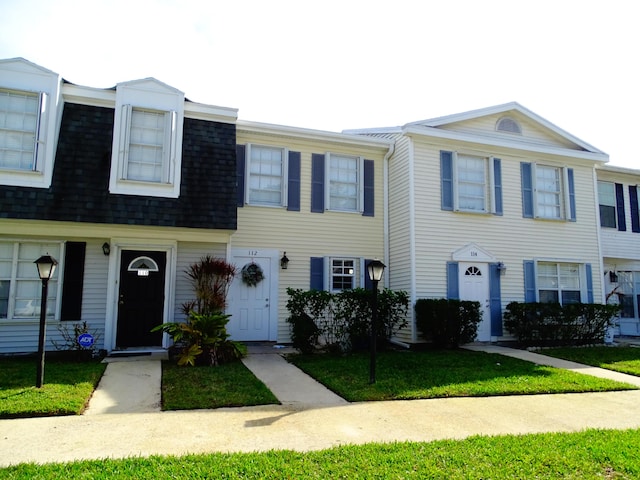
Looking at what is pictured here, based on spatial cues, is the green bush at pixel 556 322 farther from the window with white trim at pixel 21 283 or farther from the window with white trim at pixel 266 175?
the window with white trim at pixel 21 283

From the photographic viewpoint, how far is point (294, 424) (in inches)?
213

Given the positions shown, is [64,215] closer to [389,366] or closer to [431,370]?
[389,366]

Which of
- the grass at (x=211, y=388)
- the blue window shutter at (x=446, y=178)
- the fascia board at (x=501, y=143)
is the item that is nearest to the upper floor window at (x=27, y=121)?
the grass at (x=211, y=388)

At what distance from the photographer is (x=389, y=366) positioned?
8820 mm

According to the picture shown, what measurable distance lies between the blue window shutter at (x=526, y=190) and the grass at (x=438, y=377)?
5.11 m

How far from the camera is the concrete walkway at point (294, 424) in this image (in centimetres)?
460

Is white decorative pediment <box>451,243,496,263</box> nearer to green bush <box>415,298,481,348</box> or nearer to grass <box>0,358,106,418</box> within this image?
green bush <box>415,298,481,348</box>

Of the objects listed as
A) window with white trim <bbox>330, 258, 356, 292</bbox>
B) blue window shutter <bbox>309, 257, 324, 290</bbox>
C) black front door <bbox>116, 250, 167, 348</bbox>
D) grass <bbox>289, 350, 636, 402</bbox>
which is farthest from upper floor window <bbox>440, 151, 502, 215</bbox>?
black front door <bbox>116, 250, 167, 348</bbox>

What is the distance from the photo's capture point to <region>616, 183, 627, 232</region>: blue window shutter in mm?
15656

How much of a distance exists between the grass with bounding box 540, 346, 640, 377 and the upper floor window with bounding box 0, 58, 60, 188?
455 inches

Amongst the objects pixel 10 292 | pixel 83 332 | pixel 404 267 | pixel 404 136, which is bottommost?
pixel 83 332

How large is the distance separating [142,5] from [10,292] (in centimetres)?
622

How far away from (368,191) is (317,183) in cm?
148

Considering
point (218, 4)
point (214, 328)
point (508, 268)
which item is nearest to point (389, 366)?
point (214, 328)
